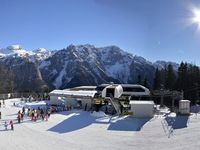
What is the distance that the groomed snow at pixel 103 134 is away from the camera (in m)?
35.6

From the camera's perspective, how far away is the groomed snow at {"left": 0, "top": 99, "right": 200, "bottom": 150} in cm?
3562

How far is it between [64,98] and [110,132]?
33.2 metres

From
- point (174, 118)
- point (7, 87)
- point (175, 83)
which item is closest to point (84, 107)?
point (174, 118)

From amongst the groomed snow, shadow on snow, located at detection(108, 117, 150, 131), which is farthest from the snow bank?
shadow on snow, located at detection(108, 117, 150, 131)

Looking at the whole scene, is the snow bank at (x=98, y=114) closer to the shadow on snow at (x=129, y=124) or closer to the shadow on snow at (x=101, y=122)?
the shadow on snow at (x=101, y=122)

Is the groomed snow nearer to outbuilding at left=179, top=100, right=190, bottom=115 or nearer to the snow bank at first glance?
the snow bank

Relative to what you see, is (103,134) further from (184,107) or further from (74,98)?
(74,98)

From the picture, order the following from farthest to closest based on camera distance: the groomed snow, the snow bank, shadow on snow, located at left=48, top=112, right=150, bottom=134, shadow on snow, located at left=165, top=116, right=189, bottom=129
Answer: the snow bank, shadow on snow, located at left=48, top=112, right=150, bottom=134, shadow on snow, located at left=165, top=116, right=189, bottom=129, the groomed snow

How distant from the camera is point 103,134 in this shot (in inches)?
1647

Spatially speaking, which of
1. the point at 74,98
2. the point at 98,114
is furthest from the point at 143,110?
the point at 74,98

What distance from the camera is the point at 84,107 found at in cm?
6619

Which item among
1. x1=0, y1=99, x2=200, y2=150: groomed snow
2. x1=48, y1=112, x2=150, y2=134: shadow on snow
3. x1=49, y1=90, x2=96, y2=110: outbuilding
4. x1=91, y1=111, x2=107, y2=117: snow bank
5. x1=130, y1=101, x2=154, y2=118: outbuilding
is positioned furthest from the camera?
x1=49, y1=90, x2=96, y2=110: outbuilding

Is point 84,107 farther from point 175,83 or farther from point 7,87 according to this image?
point 7,87

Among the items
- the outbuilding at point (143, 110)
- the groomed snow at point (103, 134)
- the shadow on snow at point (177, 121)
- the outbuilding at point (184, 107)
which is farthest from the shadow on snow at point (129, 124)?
the outbuilding at point (184, 107)
